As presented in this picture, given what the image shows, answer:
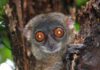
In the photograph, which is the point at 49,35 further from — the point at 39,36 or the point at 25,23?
the point at 25,23

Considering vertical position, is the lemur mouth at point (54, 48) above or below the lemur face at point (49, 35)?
below

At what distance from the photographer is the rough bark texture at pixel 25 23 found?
1.97 m

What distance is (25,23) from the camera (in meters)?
2.06

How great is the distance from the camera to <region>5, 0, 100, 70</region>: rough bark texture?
197cm

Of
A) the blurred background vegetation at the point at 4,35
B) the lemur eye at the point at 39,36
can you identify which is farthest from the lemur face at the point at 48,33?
the blurred background vegetation at the point at 4,35

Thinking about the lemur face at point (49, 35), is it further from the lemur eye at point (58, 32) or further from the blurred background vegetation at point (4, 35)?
the blurred background vegetation at point (4, 35)

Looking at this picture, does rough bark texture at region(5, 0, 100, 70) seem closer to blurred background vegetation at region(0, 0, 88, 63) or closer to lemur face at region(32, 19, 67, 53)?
lemur face at region(32, 19, 67, 53)

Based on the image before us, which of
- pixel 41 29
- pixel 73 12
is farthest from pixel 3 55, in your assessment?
pixel 73 12

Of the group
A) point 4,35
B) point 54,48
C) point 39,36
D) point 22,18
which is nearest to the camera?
point 22,18

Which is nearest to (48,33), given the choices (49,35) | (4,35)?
(49,35)

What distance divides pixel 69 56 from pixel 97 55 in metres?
0.30

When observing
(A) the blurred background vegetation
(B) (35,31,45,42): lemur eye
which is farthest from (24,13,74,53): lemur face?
(A) the blurred background vegetation

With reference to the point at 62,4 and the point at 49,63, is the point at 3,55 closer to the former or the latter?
the point at 49,63

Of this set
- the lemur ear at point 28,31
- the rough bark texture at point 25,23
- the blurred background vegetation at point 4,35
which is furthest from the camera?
the blurred background vegetation at point 4,35
